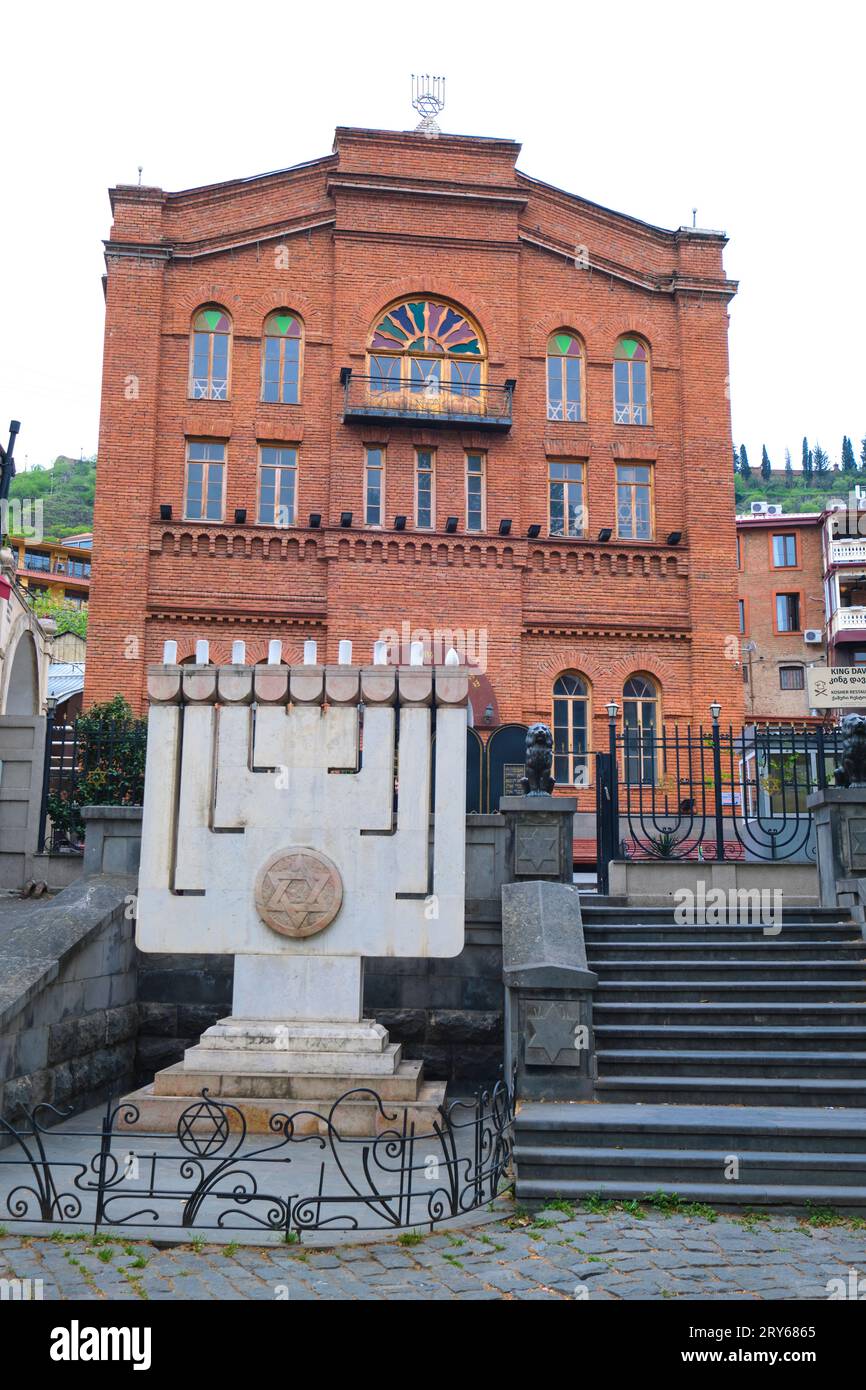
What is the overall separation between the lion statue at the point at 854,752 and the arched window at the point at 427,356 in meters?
14.4

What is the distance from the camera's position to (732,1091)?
831 centimetres

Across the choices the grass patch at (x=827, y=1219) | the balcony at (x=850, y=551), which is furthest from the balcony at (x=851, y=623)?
the grass patch at (x=827, y=1219)

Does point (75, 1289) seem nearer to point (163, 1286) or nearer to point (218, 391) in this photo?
point (163, 1286)

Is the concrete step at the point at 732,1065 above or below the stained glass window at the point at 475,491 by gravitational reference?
below

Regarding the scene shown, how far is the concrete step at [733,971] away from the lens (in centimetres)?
995

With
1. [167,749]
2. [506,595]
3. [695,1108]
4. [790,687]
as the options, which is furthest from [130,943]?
[790,687]

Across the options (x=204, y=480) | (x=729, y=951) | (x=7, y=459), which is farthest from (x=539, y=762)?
(x=204, y=480)

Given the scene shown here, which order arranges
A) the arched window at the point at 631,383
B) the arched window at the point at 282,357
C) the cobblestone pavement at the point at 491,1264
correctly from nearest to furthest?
the cobblestone pavement at the point at 491,1264, the arched window at the point at 282,357, the arched window at the point at 631,383

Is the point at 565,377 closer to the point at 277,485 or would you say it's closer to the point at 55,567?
the point at 277,485

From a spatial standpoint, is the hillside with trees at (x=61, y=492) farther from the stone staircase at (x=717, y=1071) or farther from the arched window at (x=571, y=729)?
the stone staircase at (x=717, y=1071)

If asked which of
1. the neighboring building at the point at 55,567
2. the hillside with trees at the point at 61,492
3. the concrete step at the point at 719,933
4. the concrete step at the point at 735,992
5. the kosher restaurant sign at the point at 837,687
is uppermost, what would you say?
the hillside with trees at the point at 61,492

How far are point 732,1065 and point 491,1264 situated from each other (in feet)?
11.7

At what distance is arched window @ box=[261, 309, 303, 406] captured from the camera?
2423 centimetres

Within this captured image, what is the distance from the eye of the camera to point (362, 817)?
9352 millimetres
